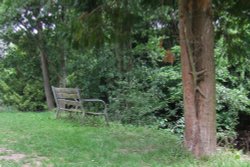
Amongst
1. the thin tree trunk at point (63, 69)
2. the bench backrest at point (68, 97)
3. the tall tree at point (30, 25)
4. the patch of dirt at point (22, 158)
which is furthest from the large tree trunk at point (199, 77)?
the thin tree trunk at point (63, 69)

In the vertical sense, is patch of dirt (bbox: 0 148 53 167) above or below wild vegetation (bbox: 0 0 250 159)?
below

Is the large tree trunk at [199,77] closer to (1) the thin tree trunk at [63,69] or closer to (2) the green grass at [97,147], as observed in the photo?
(2) the green grass at [97,147]

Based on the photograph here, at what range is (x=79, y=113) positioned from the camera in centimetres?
1022

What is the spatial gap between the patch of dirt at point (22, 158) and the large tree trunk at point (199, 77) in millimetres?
2100

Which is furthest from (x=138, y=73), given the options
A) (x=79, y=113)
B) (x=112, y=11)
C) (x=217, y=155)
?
(x=217, y=155)

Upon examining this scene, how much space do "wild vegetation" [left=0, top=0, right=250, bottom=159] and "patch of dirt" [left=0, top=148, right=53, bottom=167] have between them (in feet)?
8.25

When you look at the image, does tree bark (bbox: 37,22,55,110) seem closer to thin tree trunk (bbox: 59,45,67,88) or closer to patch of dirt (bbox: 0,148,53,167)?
thin tree trunk (bbox: 59,45,67,88)

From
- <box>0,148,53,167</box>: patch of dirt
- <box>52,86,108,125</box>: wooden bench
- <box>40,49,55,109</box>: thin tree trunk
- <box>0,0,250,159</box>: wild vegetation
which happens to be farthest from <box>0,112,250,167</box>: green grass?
<box>40,49,55,109</box>: thin tree trunk

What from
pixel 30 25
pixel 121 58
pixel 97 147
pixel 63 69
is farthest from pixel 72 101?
pixel 30 25

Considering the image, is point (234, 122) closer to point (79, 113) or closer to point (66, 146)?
point (79, 113)

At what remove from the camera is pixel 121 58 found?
1297 centimetres

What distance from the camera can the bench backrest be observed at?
977 cm

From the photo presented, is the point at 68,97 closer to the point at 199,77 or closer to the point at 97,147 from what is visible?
the point at 97,147

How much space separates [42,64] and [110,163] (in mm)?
11169
